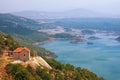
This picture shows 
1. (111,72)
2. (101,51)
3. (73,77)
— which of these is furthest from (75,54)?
(73,77)

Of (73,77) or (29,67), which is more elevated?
(29,67)

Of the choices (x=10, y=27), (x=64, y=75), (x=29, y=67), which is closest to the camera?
(x=29, y=67)

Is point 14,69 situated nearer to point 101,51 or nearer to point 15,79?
point 15,79

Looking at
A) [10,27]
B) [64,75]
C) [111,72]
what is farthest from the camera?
[10,27]

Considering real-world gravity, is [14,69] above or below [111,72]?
above

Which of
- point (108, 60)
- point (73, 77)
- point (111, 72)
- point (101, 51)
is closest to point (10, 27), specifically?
point (101, 51)

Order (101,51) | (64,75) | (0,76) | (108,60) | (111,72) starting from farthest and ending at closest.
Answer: (101,51) < (108,60) < (111,72) < (64,75) < (0,76)

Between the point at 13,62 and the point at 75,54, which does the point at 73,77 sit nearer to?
the point at 13,62

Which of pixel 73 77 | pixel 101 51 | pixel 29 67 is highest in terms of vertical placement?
pixel 29 67

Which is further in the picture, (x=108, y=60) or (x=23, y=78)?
(x=108, y=60)
